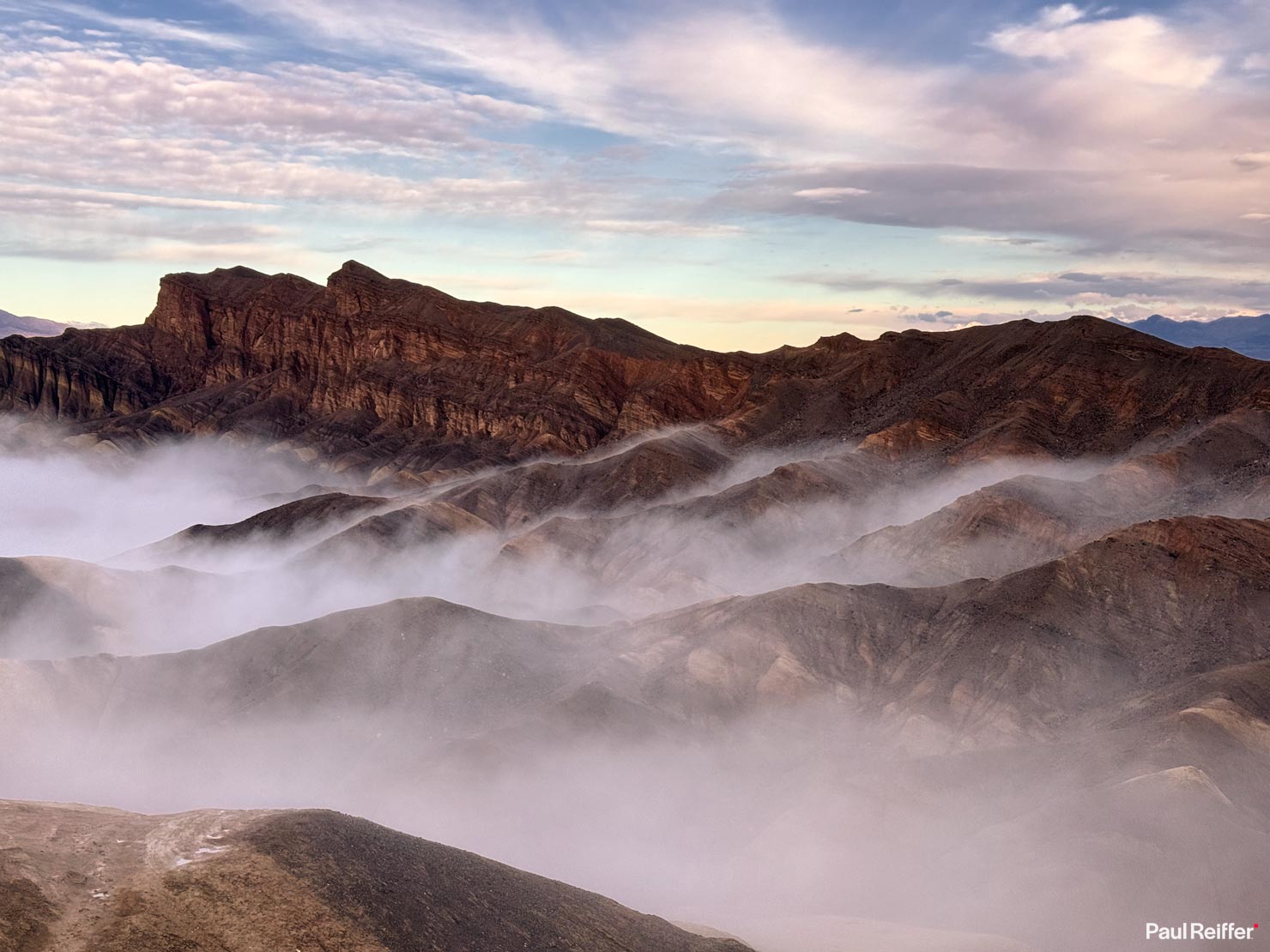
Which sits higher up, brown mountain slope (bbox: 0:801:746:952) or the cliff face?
the cliff face

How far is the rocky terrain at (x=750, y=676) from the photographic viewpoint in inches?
1831

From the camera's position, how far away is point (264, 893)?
99.3 feet

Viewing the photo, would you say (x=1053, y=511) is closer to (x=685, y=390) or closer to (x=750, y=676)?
(x=750, y=676)

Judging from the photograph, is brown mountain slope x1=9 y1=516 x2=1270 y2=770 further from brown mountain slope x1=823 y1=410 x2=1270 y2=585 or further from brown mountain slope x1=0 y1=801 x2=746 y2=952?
brown mountain slope x1=0 y1=801 x2=746 y2=952

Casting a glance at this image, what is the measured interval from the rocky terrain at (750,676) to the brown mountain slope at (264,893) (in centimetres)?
14

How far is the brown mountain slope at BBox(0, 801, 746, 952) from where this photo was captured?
28.8 metres

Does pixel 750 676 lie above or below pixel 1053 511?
below

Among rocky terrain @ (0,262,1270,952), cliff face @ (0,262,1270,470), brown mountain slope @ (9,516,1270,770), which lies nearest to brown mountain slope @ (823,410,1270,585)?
rocky terrain @ (0,262,1270,952)

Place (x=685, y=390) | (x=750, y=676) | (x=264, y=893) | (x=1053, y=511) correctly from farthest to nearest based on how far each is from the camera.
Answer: (x=685, y=390)
(x=1053, y=511)
(x=750, y=676)
(x=264, y=893)

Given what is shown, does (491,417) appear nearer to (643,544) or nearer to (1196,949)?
(643,544)

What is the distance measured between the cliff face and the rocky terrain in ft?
2.16

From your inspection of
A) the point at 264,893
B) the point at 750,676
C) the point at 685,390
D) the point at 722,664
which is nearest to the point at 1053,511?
the point at 750,676

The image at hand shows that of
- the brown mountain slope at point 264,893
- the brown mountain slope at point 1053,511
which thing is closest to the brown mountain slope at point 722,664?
the brown mountain slope at point 1053,511

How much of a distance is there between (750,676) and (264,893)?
49355 millimetres
